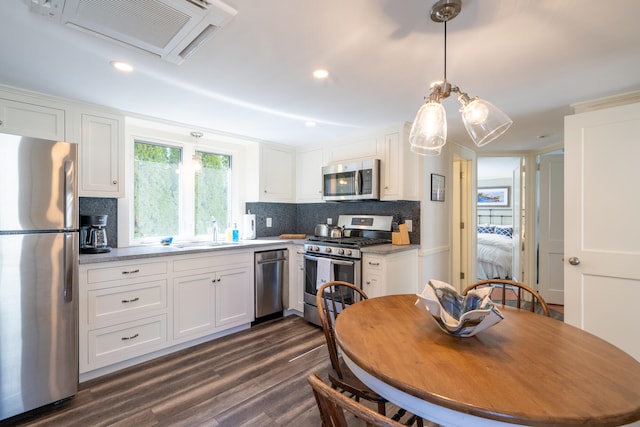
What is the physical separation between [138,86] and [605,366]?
2932 mm

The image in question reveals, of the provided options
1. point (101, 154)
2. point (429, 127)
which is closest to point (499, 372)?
point (429, 127)

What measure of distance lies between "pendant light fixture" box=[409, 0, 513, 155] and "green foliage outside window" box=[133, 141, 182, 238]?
9.40 ft

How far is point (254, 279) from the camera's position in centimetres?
319

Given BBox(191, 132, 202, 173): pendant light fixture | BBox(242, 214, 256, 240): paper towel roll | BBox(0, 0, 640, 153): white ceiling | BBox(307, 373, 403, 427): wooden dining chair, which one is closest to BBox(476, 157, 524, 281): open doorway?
BBox(0, 0, 640, 153): white ceiling

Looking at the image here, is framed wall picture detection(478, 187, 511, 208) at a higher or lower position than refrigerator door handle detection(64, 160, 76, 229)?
higher

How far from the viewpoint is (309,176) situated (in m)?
3.95

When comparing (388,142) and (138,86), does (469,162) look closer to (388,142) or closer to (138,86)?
(388,142)

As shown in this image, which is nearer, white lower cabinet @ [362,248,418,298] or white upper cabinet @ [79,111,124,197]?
white upper cabinet @ [79,111,124,197]

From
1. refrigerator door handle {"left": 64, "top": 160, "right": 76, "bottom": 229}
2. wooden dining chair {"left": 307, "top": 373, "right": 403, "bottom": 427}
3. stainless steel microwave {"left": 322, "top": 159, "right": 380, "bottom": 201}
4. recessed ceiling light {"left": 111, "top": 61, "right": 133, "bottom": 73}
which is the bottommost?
wooden dining chair {"left": 307, "top": 373, "right": 403, "bottom": 427}

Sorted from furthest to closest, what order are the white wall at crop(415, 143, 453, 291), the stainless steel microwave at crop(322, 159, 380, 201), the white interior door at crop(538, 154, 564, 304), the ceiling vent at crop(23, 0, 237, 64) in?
the white interior door at crop(538, 154, 564, 304), the white wall at crop(415, 143, 453, 291), the stainless steel microwave at crop(322, 159, 380, 201), the ceiling vent at crop(23, 0, 237, 64)

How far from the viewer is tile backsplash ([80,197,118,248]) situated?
8.60ft

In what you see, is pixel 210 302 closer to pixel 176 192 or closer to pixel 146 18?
pixel 176 192

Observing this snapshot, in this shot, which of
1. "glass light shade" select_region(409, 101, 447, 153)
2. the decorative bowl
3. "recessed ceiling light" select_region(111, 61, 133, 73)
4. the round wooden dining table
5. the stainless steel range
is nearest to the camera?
the round wooden dining table

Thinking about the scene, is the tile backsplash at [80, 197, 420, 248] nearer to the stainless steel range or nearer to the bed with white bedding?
the stainless steel range
